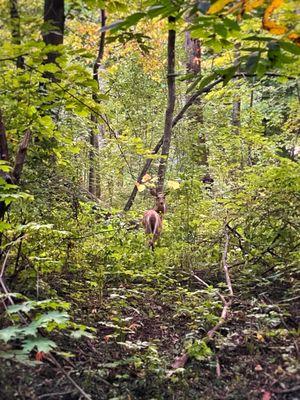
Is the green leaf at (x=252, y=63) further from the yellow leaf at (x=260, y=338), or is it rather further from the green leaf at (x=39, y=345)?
the yellow leaf at (x=260, y=338)

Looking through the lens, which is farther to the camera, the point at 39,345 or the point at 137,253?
the point at 137,253

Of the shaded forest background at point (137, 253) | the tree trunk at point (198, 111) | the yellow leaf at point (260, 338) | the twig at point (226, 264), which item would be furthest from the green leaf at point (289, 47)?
the tree trunk at point (198, 111)

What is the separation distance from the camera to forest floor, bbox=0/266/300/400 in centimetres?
234

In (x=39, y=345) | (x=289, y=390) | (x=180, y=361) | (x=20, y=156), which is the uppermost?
(x=20, y=156)

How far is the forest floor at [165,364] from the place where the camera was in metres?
2.34

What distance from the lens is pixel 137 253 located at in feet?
17.2

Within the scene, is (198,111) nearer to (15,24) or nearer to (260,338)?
(15,24)

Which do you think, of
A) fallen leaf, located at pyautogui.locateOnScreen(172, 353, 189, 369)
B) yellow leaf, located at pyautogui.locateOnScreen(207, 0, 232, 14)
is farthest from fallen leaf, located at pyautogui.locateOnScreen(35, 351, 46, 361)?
yellow leaf, located at pyautogui.locateOnScreen(207, 0, 232, 14)

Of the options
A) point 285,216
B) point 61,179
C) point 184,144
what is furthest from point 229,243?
point 184,144

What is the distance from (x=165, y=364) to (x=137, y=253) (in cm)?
251

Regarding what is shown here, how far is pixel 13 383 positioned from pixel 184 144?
7.57m

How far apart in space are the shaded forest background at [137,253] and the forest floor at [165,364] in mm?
12

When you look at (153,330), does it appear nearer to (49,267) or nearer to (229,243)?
(49,267)

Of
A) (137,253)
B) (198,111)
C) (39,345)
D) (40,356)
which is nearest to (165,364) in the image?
(40,356)
